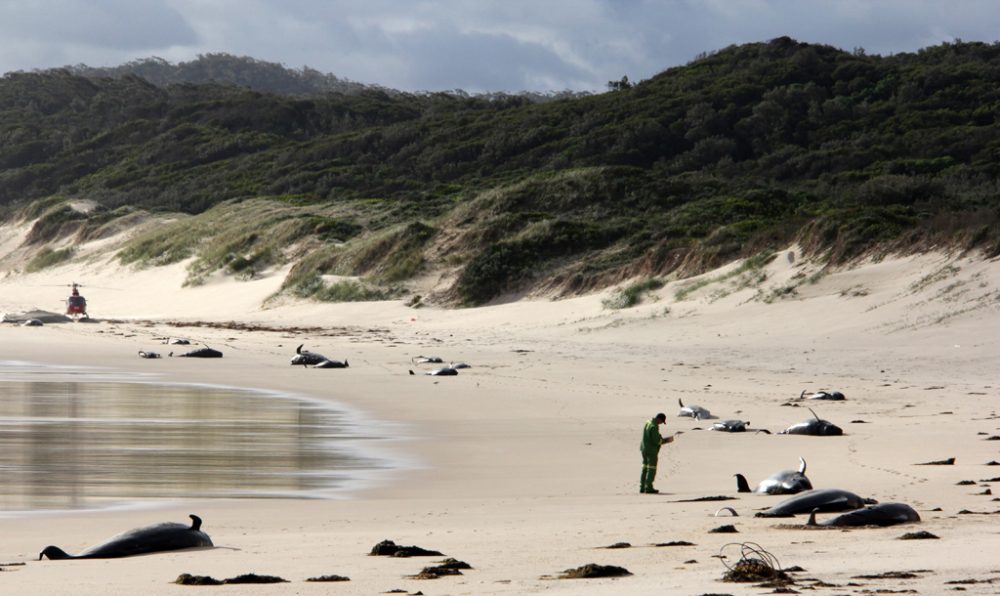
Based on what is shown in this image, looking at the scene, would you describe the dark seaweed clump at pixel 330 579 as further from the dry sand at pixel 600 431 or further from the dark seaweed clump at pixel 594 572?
the dark seaweed clump at pixel 594 572

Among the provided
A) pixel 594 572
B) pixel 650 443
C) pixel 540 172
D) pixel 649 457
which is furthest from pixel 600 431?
pixel 540 172

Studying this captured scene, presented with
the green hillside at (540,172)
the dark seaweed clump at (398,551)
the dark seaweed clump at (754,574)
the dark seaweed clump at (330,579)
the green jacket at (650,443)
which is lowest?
the dark seaweed clump at (330,579)

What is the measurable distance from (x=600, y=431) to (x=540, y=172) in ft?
153

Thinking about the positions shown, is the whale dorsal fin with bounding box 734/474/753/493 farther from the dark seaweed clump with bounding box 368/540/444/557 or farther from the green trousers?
the dark seaweed clump with bounding box 368/540/444/557

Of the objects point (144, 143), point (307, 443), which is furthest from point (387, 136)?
point (307, 443)

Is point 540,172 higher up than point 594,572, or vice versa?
point 540,172

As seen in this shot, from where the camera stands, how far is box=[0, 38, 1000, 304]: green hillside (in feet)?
122

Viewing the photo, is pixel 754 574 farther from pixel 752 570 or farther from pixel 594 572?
pixel 594 572

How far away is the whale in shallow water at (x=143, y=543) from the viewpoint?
8.00 meters

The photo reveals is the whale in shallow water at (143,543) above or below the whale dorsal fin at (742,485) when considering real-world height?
below

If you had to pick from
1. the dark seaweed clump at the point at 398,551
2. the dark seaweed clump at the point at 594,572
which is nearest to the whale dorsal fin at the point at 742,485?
the dark seaweed clump at the point at 398,551

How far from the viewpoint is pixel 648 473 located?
460 inches

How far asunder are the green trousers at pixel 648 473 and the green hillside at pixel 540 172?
1713 centimetres

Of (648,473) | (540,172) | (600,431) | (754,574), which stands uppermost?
(540,172)
